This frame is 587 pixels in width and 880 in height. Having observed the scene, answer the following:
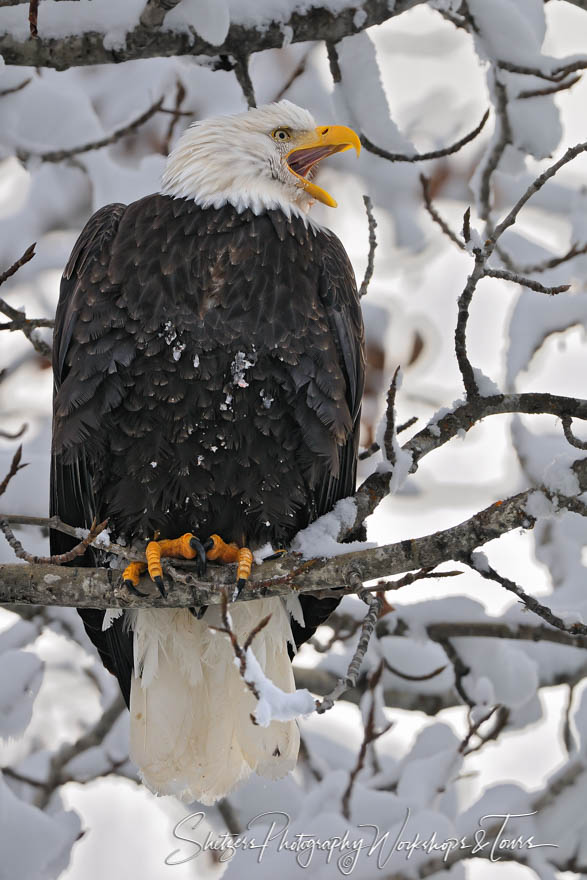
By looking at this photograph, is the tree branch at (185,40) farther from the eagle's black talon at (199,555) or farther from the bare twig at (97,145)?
the eagle's black talon at (199,555)

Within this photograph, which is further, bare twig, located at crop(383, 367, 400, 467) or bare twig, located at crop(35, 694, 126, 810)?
bare twig, located at crop(35, 694, 126, 810)

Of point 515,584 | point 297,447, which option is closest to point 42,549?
point 297,447

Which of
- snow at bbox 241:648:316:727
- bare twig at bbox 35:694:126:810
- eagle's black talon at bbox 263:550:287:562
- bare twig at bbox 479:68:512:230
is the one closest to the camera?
snow at bbox 241:648:316:727

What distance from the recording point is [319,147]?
3.85 m

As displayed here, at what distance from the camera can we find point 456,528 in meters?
2.55

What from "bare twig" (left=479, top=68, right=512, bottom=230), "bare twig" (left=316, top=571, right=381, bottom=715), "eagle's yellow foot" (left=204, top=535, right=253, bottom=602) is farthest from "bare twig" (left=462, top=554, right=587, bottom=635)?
"bare twig" (left=479, top=68, right=512, bottom=230)

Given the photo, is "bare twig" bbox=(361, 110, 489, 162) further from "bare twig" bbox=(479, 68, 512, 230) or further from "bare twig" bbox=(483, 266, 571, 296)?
"bare twig" bbox=(483, 266, 571, 296)

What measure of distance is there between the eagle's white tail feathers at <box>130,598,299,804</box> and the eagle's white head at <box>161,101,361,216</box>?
4.50 ft

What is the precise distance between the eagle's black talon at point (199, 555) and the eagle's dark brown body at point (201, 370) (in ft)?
0.62

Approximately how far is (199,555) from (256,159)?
4.69 ft

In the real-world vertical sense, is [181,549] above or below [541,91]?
below

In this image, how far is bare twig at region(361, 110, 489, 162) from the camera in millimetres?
3995

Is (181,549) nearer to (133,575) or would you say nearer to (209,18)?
(133,575)

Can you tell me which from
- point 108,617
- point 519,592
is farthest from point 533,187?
point 108,617
